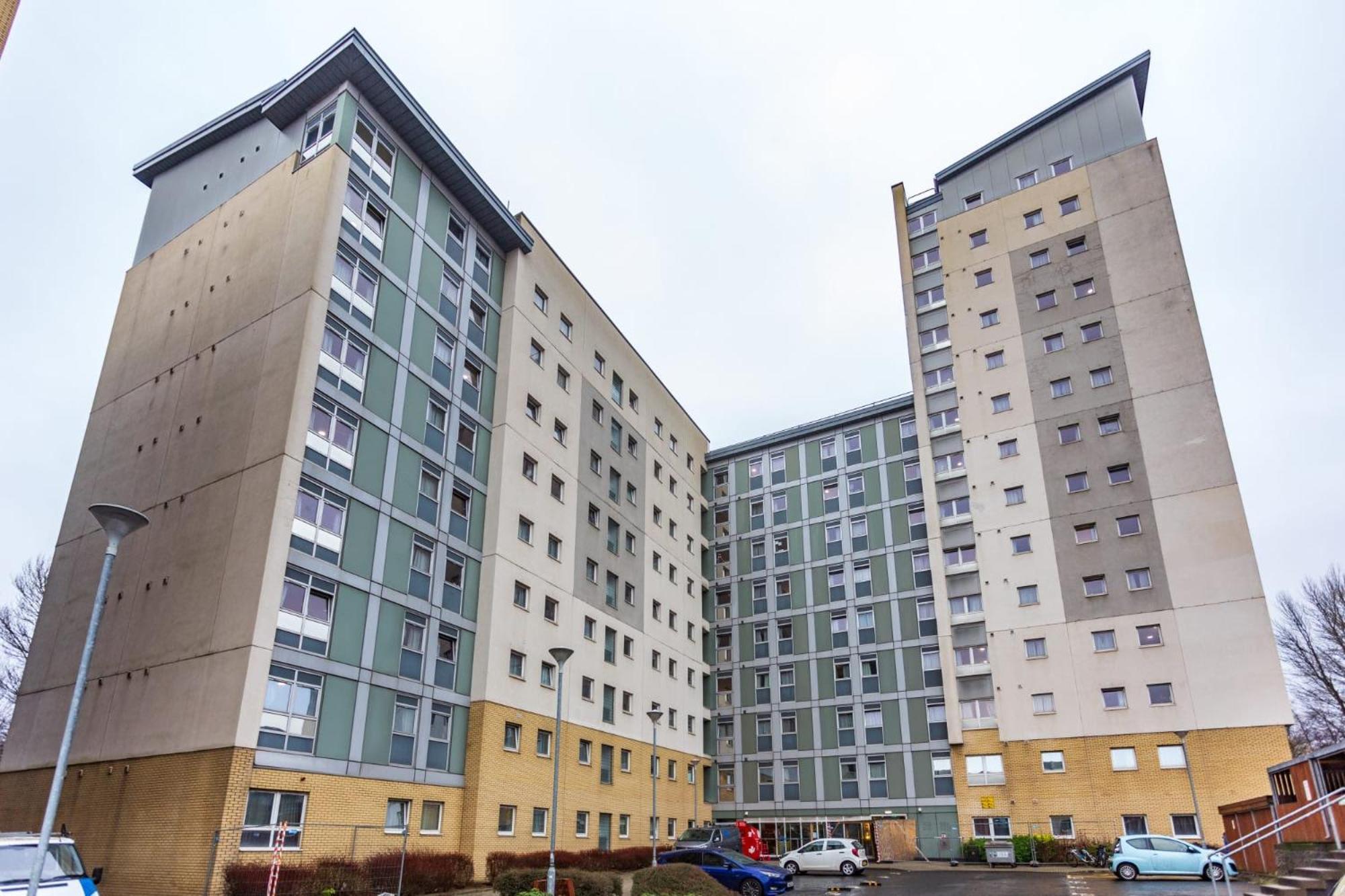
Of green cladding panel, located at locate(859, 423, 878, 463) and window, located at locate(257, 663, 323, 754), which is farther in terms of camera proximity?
green cladding panel, located at locate(859, 423, 878, 463)

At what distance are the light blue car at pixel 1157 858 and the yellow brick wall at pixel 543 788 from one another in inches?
773

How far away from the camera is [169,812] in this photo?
23.1m

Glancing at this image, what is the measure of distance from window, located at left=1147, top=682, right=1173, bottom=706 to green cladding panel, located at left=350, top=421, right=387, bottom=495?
33.1 m

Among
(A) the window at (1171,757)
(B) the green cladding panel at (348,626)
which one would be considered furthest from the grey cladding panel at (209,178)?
(A) the window at (1171,757)

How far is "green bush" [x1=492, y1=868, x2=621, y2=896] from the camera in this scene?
21.1 metres

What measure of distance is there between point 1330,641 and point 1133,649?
59.9ft

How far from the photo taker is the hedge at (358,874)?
21.5 metres

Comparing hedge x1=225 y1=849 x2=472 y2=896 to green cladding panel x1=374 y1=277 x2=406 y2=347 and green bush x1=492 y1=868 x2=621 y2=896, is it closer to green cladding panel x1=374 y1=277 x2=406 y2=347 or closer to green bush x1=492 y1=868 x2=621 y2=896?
green bush x1=492 y1=868 x2=621 y2=896

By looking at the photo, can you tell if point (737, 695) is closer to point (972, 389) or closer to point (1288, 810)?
point (972, 389)

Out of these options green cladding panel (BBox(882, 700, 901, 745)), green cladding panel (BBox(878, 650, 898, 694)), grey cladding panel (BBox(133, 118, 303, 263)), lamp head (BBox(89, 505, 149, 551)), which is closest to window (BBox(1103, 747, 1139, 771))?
green cladding panel (BBox(882, 700, 901, 745))

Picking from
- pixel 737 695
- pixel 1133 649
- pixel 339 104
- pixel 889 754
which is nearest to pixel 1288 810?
pixel 1133 649

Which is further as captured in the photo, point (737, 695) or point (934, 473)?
point (737, 695)

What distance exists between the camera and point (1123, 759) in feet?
126

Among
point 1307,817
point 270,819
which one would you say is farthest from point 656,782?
point 1307,817
